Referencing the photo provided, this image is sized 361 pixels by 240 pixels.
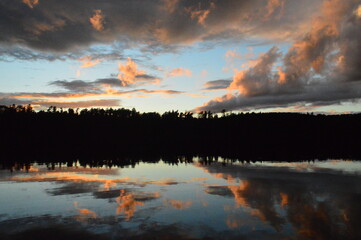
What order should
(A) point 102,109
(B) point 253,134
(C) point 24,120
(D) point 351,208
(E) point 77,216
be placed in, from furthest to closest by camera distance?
(A) point 102,109 < (B) point 253,134 < (C) point 24,120 < (D) point 351,208 < (E) point 77,216

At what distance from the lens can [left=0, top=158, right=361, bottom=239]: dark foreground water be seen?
42.5 feet

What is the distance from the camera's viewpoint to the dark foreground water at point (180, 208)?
42.5ft

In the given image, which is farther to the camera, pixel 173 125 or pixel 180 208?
pixel 173 125

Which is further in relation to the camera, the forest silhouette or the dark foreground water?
the forest silhouette

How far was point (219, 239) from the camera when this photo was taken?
12.1 meters

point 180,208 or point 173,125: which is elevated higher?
point 173,125

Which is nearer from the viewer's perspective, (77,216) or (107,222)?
(107,222)

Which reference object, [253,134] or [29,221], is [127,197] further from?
[253,134]

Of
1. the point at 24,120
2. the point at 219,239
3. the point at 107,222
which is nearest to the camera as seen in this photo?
the point at 219,239

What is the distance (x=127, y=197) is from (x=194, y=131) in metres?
146

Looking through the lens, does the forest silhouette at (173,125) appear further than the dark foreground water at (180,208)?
Yes

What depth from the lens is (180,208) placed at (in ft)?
56.6

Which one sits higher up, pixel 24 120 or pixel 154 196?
pixel 24 120

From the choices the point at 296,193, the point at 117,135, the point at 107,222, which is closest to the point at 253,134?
the point at 117,135
